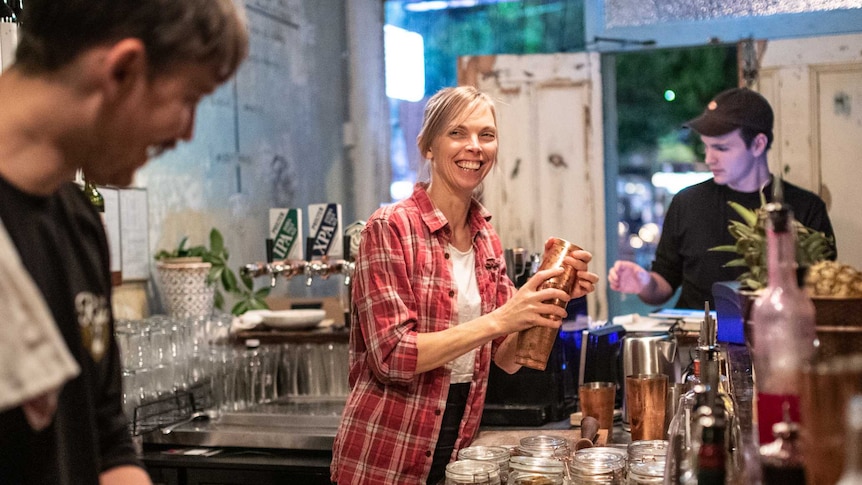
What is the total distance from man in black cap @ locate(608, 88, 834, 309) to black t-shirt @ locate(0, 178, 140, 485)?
308 centimetres

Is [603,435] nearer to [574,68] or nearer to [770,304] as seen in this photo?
[770,304]

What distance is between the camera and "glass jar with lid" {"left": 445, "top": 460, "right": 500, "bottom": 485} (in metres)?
1.91

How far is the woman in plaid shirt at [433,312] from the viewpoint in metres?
2.40

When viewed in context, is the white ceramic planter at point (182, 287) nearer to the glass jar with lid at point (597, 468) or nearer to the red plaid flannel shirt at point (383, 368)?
the red plaid flannel shirt at point (383, 368)

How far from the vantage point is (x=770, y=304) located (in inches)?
49.4

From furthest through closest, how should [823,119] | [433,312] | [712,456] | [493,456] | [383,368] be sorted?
[823,119] → [433,312] → [383,368] → [493,456] → [712,456]

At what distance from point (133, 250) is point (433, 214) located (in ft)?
6.35

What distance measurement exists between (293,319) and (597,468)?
7.77 ft

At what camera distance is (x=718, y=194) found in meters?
4.34

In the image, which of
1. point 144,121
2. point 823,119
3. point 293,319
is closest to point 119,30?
point 144,121

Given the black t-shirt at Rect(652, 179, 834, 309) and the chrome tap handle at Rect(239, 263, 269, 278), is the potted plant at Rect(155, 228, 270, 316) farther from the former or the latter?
the black t-shirt at Rect(652, 179, 834, 309)

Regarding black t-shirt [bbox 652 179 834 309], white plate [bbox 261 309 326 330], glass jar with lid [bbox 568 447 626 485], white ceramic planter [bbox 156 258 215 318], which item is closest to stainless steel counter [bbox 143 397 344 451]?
white plate [bbox 261 309 326 330]

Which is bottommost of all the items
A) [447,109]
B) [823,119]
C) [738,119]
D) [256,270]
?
[256,270]

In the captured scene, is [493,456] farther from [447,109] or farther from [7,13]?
[7,13]
